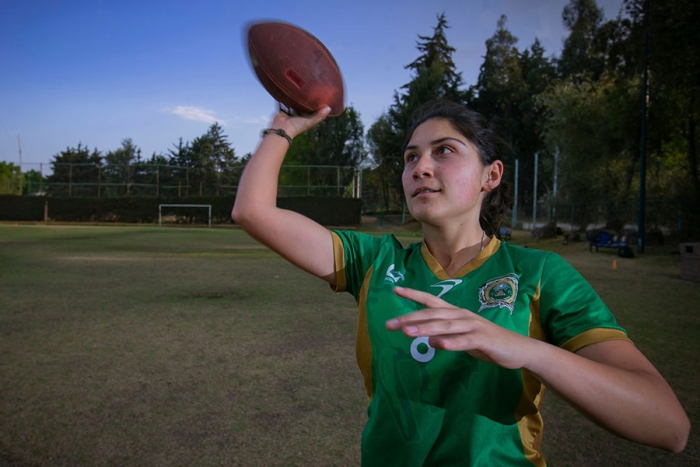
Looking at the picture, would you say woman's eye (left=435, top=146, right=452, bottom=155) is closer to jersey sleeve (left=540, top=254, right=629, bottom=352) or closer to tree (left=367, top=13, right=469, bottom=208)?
jersey sleeve (left=540, top=254, right=629, bottom=352)

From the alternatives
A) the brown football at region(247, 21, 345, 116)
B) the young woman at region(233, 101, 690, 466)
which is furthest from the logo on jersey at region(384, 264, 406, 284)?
the brown football at region(247, 21, 345, 116)

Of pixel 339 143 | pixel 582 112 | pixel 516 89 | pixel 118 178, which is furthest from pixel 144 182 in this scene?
pixel 516 89

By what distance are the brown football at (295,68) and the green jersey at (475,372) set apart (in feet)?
3.20

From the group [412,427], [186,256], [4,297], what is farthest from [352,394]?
[186,256]

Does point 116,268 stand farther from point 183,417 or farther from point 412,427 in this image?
point 412,427

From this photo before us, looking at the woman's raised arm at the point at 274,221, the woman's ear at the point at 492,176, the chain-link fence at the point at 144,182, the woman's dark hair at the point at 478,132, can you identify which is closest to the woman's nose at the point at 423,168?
the woman's dark hair at the point at 478,132

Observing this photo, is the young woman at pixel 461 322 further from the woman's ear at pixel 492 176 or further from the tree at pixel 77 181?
the tree at pixel 77 181

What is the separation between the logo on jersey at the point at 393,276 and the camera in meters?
1.78

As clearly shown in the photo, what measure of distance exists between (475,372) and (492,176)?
78 cm

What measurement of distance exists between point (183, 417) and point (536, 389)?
2758 mm

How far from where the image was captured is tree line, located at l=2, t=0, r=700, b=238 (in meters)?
16.0

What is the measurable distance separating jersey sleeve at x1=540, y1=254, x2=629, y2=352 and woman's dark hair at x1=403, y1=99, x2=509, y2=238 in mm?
469

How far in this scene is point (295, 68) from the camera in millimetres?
2367

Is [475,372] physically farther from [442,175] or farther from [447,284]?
[442,175]
